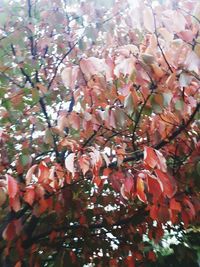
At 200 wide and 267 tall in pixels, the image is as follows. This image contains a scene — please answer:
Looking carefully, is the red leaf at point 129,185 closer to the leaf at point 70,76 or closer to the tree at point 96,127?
the tree at point 96,127

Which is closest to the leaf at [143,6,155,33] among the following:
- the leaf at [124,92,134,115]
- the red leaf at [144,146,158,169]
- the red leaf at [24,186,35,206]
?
the leaf at [124,92,134,115]

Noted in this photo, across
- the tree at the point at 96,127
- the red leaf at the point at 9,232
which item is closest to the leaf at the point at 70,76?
the tree at the point at 96,127

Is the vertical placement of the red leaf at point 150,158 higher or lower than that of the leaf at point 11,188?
higher

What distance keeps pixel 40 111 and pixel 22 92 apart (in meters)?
0.48

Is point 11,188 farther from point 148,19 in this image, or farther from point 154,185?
point 148,19

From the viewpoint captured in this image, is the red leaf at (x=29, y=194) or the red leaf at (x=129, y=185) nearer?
the red leaf at (x=129, y=185)

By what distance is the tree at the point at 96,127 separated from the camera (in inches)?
60.3

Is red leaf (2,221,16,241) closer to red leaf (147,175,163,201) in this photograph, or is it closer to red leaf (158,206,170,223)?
red leaf (158,206,170,223)

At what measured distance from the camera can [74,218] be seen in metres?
2.83

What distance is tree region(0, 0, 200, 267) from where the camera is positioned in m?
1.53

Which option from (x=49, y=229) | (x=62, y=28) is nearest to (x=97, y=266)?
(x=49, y=229)

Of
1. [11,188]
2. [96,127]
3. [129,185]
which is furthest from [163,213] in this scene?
[11,188]

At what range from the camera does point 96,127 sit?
1.99m

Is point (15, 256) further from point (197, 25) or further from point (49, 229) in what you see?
point (197, 25)
